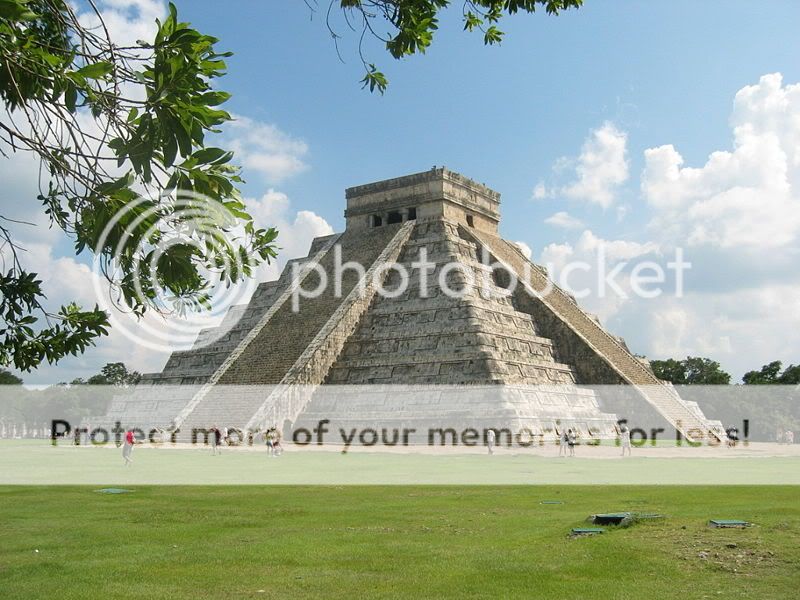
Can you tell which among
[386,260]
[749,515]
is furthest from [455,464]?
[386,260]

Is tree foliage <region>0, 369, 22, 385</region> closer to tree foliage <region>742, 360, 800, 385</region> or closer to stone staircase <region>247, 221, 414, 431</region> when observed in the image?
stone staircase <region>247, 221, 414, 431</region>

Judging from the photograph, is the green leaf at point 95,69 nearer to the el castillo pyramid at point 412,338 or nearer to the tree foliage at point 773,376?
the el castillo pyramid at point 412,338

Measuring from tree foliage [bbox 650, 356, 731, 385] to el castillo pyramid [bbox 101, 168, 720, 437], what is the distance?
25.2 meters

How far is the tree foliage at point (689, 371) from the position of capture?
2456 inches

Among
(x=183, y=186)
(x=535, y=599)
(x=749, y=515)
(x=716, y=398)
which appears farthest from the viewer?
(x=716, y=398)

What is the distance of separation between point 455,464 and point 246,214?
15731 mm

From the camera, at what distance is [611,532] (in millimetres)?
8523

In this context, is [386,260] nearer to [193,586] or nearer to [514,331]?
[514,331]

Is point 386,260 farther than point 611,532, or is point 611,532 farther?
point 386,260

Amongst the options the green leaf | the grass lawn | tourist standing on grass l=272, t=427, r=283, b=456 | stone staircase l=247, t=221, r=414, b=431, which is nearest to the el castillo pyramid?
stone staircase l=247, t=221, r=414, b=431

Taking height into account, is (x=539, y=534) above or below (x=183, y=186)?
below

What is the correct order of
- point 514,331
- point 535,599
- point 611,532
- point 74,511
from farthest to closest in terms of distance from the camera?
point 514,331
point 74,511
point 611,532
point 535,599

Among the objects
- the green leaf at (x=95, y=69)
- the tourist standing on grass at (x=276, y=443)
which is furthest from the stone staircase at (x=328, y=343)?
the green leaf at (x=95, y=69)

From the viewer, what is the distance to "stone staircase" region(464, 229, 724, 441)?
1288 inches
